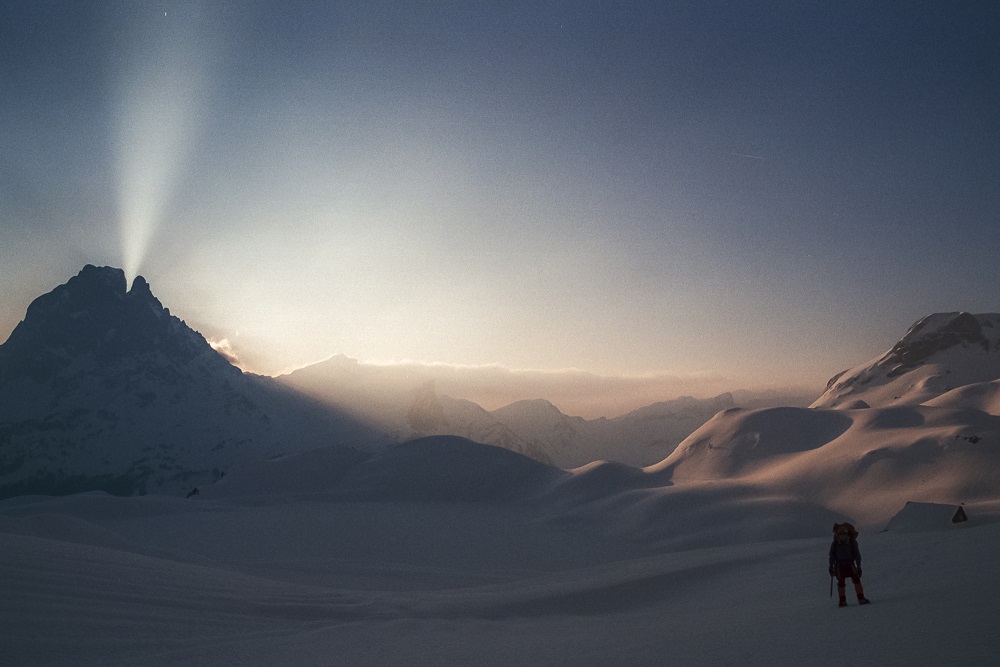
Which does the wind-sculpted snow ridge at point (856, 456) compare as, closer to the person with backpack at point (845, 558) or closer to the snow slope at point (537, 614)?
the snow slope at point (537, 614)

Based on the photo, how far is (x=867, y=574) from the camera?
20609 mm

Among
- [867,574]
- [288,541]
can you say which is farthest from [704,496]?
[867,574]

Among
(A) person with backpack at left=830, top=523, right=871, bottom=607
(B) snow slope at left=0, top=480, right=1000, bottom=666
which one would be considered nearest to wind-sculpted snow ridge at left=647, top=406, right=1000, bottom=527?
(B) snow slope at left=0, top=480, right=1000, bottom=666

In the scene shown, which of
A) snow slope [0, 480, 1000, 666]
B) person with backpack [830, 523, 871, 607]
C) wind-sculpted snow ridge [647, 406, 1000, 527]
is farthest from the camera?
wind-sculpted snow ridge [647, 406, 1000, 527]

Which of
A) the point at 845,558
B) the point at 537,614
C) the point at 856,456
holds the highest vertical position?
the point at 845,558

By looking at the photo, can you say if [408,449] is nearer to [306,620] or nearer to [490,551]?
[490,551]

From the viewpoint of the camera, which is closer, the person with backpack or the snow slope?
the snow slope

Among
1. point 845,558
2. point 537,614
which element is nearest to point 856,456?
point 537,614

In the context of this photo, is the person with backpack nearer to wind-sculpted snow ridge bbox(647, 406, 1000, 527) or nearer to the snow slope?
the snow slope

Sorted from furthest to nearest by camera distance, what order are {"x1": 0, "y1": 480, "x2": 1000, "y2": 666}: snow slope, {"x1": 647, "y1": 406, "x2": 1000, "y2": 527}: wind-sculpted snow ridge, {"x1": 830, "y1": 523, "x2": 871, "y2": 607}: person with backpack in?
{"x1": 647, "y1": 406, "x2": 1000, "y2": 527}: wind-sculpted snow ridge
{"x1": 830, "y1": 523, "x2": 871, "y2": 607}: person with backpack
{"x1": 0, "y1": 480, "x2": 1000, "y2": 666}: snow slope

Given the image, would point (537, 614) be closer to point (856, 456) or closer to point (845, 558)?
point (845, 558)

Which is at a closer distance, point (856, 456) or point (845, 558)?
point (845, 558)

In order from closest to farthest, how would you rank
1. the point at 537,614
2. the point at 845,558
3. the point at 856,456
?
the point at 845,558 → the point at 537,614 → the point at 856,456

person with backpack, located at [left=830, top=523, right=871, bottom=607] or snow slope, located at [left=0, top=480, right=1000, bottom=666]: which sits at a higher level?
person with backpack, located at [left=830, top=523, right=871, bottom=607]
